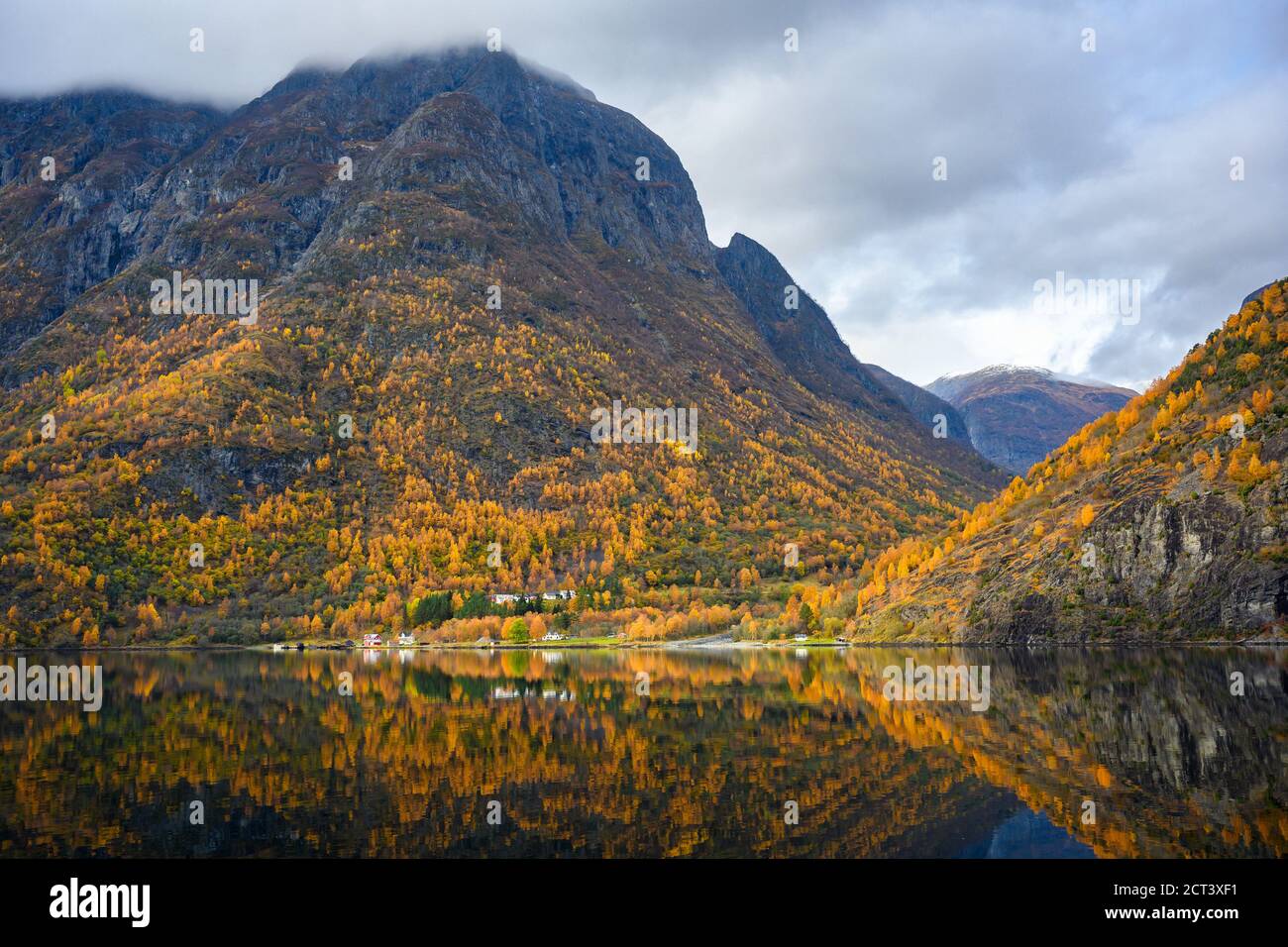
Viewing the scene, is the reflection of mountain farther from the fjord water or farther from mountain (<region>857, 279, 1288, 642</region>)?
mountain (<region>857, 279, 1288, 642</region>)

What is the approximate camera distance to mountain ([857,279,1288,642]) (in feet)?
354

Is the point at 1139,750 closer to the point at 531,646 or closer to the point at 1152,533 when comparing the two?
the point at 1152,533

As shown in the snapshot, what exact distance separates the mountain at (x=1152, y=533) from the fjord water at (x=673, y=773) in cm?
4428

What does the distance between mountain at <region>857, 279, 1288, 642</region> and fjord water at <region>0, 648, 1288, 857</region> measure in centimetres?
4428

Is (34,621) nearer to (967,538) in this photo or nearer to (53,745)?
(53,745)

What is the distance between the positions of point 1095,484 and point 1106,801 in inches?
4836

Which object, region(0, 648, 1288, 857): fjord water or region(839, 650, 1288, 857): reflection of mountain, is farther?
region(0, 648, 1288, 857): fjord water

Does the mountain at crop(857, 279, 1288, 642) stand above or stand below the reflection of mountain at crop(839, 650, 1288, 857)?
above

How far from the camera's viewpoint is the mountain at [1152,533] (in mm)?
107875

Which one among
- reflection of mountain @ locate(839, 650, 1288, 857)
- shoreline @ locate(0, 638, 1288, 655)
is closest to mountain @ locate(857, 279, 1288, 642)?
shoreline @ locate(0, 638, 1288, 655)
